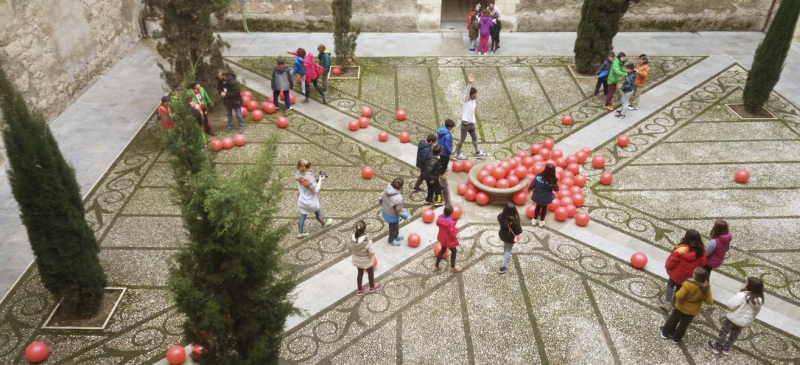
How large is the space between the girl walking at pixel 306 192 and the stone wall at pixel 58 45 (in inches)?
231

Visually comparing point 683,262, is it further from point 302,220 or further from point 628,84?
point 628,84

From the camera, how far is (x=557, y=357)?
6578 millimetres

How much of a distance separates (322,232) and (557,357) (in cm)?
388

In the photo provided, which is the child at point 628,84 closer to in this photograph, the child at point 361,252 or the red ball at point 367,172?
the red ball at point 367,172

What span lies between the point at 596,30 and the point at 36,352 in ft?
39.9

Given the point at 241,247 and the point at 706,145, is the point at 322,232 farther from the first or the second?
the point at 706,145

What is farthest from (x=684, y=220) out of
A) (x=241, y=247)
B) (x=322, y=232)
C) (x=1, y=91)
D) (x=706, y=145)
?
(x=1, y=91)

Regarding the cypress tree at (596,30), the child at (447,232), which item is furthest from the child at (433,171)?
the cypress tree at (596,30)

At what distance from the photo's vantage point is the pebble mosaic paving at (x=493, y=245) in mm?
6695

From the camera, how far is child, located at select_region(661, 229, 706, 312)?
6.66 m

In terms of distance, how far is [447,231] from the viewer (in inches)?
289

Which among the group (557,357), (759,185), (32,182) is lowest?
(557,357)

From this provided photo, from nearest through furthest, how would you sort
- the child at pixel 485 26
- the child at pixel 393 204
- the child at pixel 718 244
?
the child at pixel 718 244, the child at pixel 393 204, the child at pixel 485 26

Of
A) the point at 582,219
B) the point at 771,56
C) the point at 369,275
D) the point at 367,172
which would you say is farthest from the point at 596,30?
the point at 369,275
